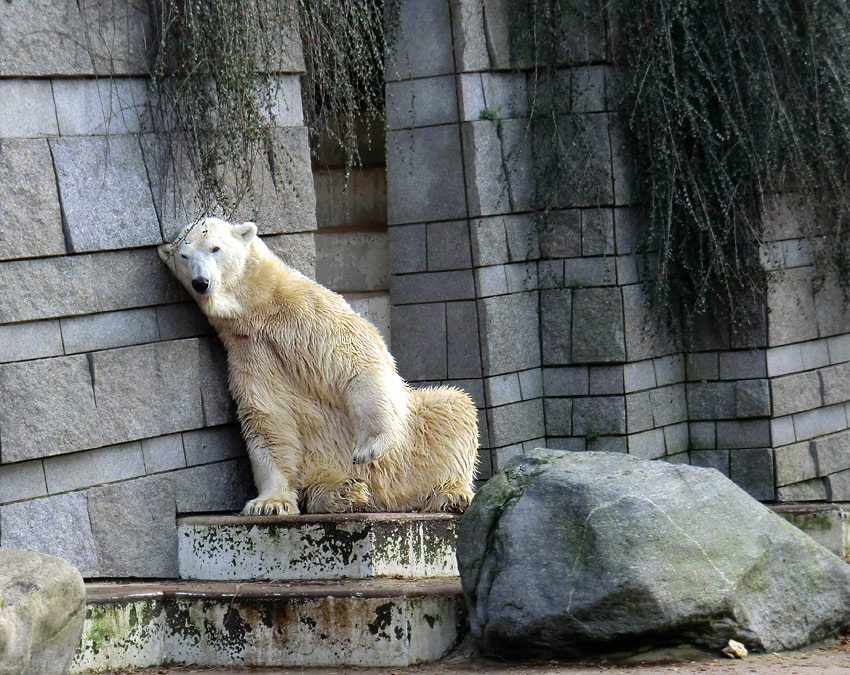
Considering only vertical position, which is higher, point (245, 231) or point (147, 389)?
point (245, 231)

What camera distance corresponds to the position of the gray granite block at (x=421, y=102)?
19.2ft

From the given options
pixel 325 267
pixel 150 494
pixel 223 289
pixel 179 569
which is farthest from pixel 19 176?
pixel 325 267

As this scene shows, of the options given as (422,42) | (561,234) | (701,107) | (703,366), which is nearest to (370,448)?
(561,234)

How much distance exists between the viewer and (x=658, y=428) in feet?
20.3

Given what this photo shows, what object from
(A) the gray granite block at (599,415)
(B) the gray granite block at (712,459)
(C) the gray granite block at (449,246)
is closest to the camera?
(C) the gray granite block at (449,246)

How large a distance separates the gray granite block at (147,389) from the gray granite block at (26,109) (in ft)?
2.56

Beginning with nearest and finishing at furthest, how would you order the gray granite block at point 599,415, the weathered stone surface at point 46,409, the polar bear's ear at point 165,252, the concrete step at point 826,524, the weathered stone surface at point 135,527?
the weathered stone surface at point 46,409
the weathered stone surface at point 135,527
the polar bear's ear at point 165,252
the concrete step at point 826,524
the gray granite block at point 599,415

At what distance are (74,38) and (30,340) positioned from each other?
1035 millimetres

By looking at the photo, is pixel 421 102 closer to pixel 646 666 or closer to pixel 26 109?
pixel 26 109

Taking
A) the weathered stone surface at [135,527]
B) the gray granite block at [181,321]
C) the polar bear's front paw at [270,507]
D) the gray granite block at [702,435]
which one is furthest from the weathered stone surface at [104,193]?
the gray granite block at [702,435]

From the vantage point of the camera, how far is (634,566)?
12.8 feet

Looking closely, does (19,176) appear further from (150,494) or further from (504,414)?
(504,414)

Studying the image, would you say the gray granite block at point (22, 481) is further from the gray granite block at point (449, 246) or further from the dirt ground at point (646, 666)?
the gray granite block at point (449, 246)

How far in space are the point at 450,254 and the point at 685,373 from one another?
137 centimetres
